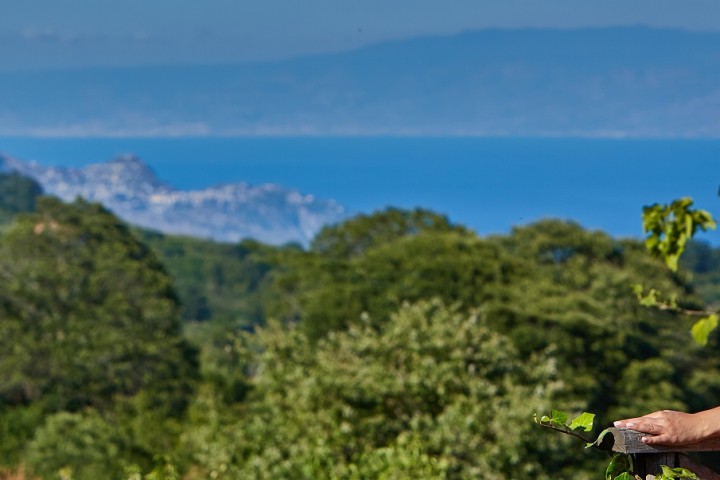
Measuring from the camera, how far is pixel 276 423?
696 inches

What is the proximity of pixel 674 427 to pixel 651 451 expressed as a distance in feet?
0.30

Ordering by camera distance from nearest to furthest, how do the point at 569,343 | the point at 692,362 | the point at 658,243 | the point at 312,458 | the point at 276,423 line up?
1. the point at 658,243
2. the point at 312,458
3. the point at 276,423
4. the point at 569,343
5. the point at 692,362

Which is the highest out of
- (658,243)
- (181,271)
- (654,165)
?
(654,165)

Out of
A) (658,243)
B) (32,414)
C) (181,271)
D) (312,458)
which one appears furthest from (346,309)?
(181,271)

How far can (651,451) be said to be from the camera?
2.92 metres

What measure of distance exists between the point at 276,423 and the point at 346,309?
→ 1765cm

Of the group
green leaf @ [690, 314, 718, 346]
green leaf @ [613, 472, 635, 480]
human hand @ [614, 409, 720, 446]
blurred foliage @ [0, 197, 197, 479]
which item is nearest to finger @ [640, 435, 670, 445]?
human hand @ [614, 409, 720, 446]

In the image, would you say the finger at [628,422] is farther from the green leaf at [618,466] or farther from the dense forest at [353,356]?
the dense forest at [353,356]

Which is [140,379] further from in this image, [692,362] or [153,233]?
[153,233]

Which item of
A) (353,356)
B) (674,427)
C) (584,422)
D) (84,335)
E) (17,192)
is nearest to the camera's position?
(674,427)

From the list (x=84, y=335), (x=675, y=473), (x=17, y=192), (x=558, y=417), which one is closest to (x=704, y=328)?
(x=675, y=473)

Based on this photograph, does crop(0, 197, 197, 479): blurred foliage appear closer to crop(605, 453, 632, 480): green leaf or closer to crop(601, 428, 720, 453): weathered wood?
crop(605, 453, 632, 480): green leaf

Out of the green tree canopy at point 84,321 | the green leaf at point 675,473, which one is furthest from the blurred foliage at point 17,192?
the green leaf at point 675,473

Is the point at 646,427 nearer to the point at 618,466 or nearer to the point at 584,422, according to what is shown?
the point at 584,422
